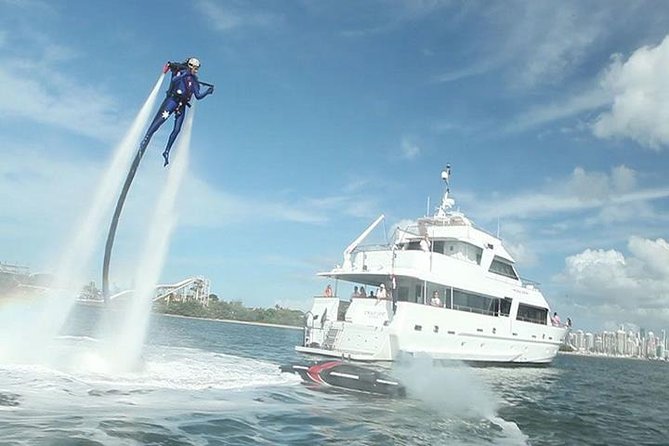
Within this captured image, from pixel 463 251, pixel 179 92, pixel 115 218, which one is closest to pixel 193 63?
pixel 179 92

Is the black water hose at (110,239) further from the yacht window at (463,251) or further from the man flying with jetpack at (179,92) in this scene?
the yacht window at (463,251)

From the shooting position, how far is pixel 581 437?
12906 mm

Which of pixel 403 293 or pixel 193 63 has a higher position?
pixel 193 63

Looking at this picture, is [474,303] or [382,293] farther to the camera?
[474,303]

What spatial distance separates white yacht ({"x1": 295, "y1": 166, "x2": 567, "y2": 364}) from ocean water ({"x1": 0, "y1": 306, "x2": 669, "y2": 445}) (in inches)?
256

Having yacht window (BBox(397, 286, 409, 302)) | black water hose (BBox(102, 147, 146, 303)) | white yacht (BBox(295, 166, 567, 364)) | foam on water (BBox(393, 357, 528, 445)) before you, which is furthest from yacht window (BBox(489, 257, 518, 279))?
black water hose (BBox(102, 147, 146, 303))

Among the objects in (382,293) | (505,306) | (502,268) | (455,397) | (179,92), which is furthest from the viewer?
(502,268)

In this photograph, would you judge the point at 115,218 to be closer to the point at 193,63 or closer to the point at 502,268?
the point at 193,63

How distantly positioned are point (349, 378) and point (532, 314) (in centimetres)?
2406

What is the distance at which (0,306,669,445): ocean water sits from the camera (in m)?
8.59

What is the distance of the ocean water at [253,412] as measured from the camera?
8.59m

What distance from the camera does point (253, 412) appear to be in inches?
433

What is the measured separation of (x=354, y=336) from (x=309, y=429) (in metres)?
15.6

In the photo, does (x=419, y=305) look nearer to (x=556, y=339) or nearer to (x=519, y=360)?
(x=519, y=360)
